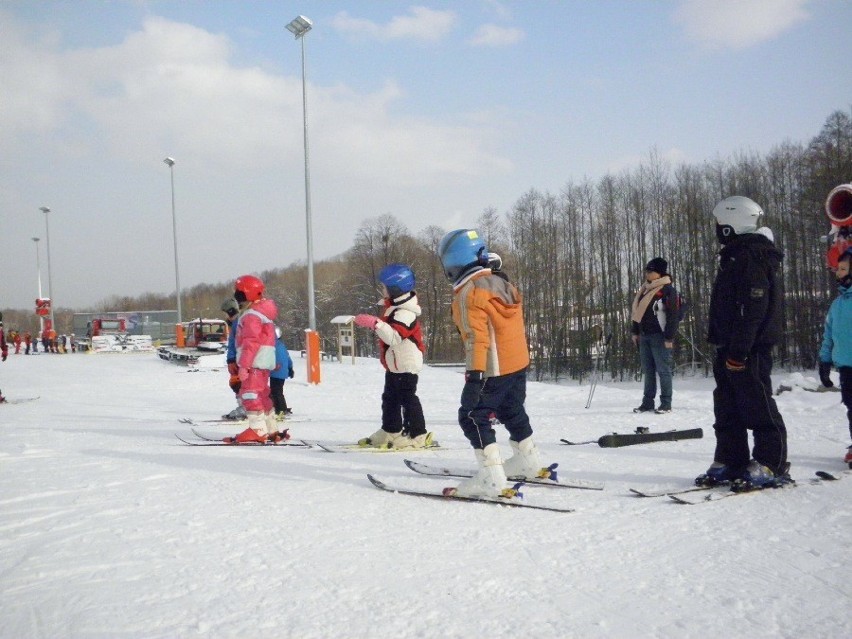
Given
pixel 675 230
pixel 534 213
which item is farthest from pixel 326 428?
pixel 534 213

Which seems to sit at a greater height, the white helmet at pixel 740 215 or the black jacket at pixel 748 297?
the white helmet at pixel 740 215

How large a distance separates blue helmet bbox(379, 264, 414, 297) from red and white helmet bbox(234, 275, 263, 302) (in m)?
1.63

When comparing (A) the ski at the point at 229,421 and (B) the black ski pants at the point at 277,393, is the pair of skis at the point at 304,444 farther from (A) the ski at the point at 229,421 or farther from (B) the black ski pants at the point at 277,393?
(B) the black ski pants at the point at 277,393

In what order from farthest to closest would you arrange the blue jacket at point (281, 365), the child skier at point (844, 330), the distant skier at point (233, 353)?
the blue jacket at point (281, 365)
the distant skier at point (233, 353)
the child skier at point (844, 330)

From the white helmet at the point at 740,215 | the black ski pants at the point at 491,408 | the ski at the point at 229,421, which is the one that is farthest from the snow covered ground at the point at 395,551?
the ski at the point at 229,421

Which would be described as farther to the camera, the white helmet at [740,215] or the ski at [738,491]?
the white helmet at [740,215]

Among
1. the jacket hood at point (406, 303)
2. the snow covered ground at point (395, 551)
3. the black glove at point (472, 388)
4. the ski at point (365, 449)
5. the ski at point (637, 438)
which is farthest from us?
the jacket hood at point (406, 303)

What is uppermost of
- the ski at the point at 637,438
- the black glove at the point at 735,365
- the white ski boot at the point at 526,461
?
the black glove at the point at 735,365

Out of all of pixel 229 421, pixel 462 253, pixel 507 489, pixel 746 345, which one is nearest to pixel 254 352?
pixel 229 421

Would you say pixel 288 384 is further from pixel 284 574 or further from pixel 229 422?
pixel 284 574

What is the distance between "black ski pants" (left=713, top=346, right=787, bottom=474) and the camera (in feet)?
14.2

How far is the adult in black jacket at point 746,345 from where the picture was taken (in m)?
4.31

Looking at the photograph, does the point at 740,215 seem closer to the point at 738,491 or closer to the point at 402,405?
the point at 738,491

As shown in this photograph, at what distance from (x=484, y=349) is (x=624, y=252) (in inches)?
1807
